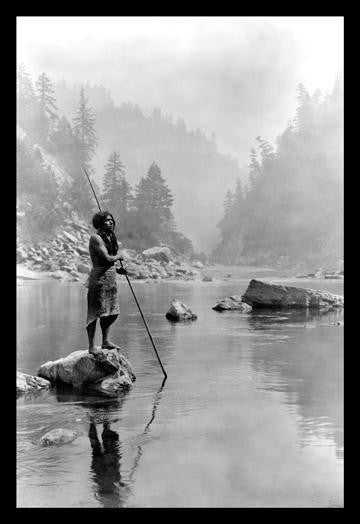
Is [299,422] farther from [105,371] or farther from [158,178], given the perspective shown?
[158,178]

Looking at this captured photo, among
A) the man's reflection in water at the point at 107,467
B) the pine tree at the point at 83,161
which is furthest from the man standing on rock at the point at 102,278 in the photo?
the pine tree at the point at 83,161

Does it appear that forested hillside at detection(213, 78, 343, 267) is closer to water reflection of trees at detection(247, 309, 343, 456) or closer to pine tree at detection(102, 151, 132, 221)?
pine tree at detection(102, 151, 132, 221)

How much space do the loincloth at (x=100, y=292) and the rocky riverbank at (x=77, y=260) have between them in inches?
1576

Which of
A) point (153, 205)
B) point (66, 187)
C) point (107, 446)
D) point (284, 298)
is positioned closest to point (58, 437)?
point (107, 446)

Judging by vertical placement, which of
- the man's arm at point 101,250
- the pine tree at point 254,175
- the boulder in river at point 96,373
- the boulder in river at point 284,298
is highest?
the pine tree at point 254,175

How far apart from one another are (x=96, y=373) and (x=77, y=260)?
5134 cm

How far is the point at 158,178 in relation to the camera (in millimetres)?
74562

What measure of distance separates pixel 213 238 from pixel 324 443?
104374 mm

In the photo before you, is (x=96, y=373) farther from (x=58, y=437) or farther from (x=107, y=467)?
(x=107, y=467)

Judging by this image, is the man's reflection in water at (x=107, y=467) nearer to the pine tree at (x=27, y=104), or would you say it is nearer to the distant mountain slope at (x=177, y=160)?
the pine tree at (x=27, y=104)

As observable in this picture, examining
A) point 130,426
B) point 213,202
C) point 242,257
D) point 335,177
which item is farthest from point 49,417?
point 213,202

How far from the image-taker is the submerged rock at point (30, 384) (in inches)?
422

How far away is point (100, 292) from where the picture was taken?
10680mm

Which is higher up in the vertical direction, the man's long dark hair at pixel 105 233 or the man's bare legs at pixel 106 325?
the man's long dark hair at pixel 105 233
